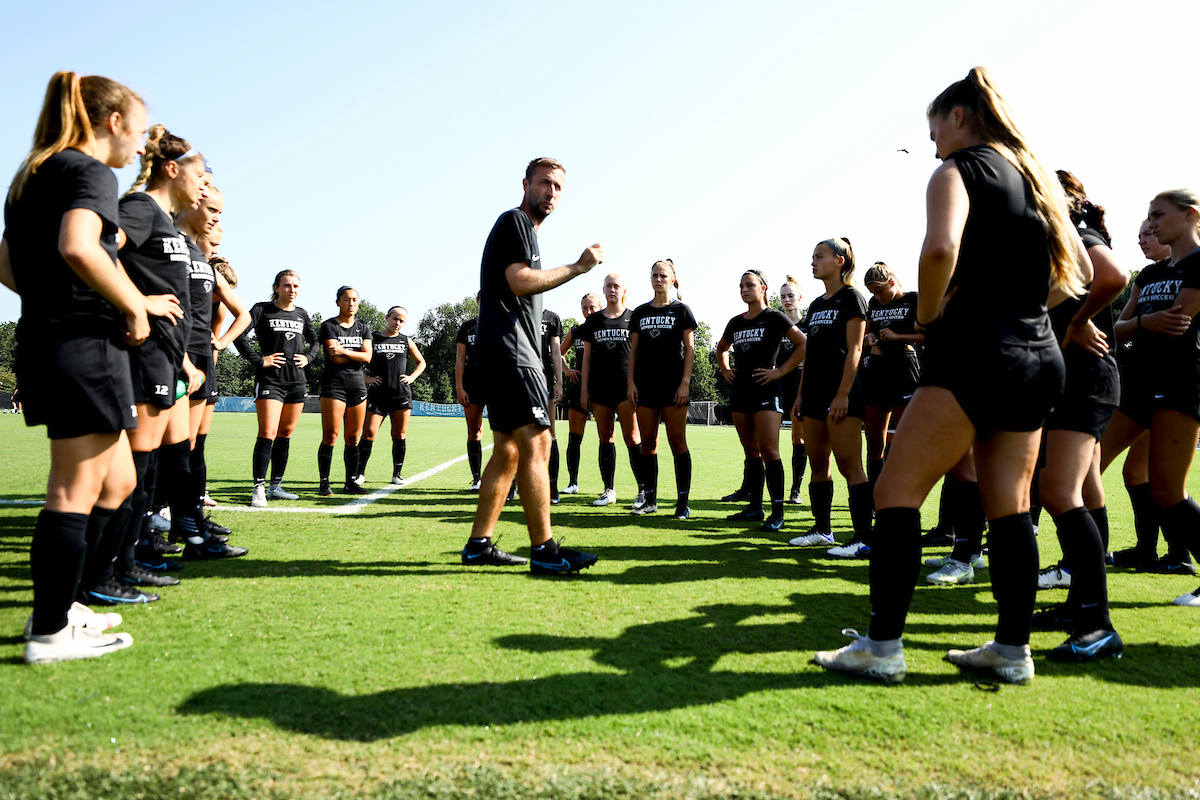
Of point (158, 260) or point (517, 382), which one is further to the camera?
point (517, 382)

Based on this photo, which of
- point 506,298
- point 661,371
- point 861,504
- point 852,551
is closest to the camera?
point 506,298

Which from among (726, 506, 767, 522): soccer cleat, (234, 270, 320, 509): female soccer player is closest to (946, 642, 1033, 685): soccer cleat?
(726, 506, 767, 522): soccer cleat

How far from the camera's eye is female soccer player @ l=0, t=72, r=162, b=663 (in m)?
2.49

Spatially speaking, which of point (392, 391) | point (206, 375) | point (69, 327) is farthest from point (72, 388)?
point (392, 391)

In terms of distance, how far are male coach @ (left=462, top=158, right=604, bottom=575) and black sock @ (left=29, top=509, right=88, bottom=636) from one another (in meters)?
2.07

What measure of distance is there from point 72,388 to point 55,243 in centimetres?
54

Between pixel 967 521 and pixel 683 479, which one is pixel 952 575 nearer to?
pixel 967 521

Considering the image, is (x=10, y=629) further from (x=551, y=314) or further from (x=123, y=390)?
(x=551, y=314)

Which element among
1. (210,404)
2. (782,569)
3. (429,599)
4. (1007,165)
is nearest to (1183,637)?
(782,569)

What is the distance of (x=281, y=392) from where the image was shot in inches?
292

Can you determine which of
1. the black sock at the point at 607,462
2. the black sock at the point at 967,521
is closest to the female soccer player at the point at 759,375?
the black sock at the point at 607,462

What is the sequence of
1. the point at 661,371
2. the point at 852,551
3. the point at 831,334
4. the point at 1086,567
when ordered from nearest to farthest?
the point at 1086,567 < the point at 852,551 < the point at 831,334 < the point at 661,371

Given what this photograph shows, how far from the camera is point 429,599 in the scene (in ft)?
11.3

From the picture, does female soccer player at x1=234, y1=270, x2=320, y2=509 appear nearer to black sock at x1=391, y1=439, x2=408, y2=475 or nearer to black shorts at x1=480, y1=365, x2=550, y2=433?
black sock at x1=391, y1=439, x2=408, y2=475
